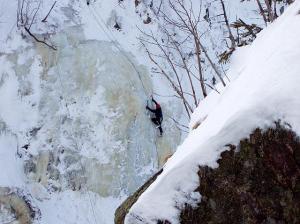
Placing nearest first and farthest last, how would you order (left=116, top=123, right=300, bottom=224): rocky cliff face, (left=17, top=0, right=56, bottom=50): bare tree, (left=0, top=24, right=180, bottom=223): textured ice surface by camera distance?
(left=116, top=123, right=300, bottom=224): rocky cliff face, (left=0, top=24, right=180, bottom=223): textured ice surface, (left=17, top=0, right=56, bottom=50): bare tree

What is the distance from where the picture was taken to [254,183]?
2.72m

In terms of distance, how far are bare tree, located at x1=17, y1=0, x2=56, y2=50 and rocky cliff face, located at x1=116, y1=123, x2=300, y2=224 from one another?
9389 millimetres

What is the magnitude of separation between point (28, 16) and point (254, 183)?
10.1m

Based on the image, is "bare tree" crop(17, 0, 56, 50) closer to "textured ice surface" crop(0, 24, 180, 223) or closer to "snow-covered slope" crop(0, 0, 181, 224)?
"snow-covered slope" crop(0, 0, 181, 224)

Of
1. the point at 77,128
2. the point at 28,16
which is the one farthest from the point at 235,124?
the point at 28,16

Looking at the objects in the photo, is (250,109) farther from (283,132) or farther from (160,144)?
(160,144)

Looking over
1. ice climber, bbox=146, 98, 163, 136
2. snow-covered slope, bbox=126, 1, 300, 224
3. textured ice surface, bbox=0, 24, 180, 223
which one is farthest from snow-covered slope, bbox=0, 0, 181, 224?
snow-covered slope, bbox=126, 1, 300, 224

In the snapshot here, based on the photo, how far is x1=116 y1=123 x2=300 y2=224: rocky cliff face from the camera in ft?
8.70

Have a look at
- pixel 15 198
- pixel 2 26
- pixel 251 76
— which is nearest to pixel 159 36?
pixel 2 26

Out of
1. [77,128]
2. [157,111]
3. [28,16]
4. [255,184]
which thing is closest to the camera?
[255,184]

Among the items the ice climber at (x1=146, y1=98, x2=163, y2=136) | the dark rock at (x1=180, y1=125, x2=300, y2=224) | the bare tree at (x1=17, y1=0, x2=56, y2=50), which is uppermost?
the bare tree at (x1=17, y1=0, x2=56, y2=50)

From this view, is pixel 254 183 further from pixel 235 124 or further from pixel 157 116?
pixel 157 116

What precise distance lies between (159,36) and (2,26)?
4.24 metres

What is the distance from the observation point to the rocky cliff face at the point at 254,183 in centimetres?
265
